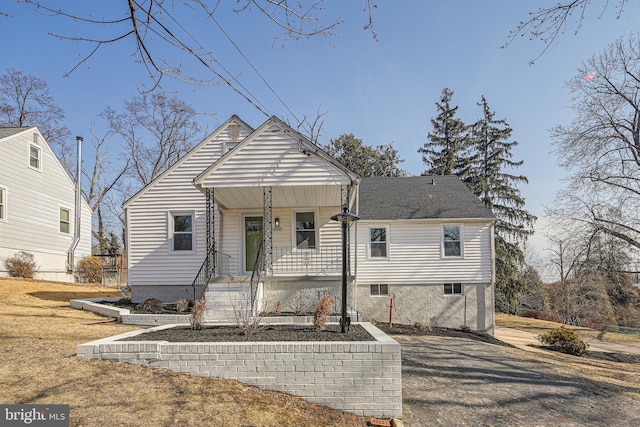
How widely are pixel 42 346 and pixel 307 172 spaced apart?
22.4 feet

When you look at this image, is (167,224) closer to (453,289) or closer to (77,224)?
(453,289)

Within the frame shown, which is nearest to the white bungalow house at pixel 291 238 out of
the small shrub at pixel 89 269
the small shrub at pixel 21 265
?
the small shrub at pixel 21 265

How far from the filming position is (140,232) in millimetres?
13438

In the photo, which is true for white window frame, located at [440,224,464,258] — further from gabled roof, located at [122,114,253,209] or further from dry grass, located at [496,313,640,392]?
gabled roof, located at [122,114,253,209]

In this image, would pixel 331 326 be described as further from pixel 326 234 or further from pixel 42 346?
pixel 326 234

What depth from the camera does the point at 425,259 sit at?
14.4 m

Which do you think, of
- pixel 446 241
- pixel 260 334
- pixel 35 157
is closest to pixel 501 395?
pixel 260 334

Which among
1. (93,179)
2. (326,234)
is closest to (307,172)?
(326,234)

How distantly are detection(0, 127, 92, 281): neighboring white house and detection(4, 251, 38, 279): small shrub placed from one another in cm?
20

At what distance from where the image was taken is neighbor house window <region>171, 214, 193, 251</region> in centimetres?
1343

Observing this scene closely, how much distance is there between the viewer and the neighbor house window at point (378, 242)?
14.6 meters

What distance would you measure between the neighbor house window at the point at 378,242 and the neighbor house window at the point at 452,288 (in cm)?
258

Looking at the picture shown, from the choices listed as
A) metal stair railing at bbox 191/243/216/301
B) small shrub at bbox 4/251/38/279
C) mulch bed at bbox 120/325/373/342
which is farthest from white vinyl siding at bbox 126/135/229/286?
small shrub at bbox 4/251/38/279

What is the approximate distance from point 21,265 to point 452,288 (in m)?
18.2
